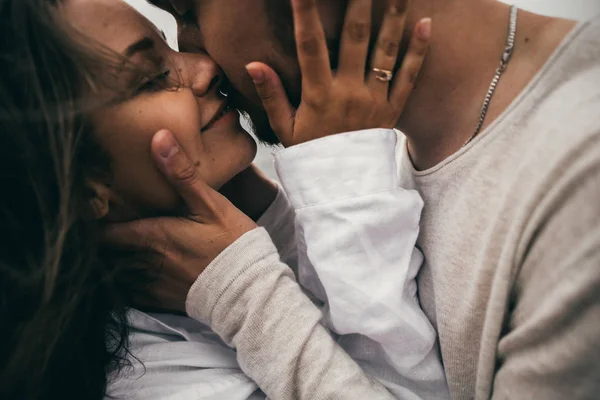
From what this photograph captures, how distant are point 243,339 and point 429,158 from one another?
38 cm

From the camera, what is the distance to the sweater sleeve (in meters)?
0.58

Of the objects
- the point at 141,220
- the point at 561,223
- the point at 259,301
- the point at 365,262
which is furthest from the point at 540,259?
the point at 141,220

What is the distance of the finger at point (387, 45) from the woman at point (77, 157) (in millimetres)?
238

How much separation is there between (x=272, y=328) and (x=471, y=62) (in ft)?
1.49

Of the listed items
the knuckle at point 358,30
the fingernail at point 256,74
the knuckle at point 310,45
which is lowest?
the fingernail at point 256,74

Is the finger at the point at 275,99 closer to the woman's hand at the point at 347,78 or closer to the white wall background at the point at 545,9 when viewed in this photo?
the woman's hand at the point at 347,78

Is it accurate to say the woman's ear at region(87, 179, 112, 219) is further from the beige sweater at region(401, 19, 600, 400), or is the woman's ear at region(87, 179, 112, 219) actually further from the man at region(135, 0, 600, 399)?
the beige sweater at region(401, 19, 600, 400)

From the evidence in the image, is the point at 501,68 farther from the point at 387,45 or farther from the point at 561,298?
the point at 561,298

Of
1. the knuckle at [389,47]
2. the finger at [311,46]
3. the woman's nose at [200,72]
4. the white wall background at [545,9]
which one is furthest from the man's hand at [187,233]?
the white wall background at [545,9]

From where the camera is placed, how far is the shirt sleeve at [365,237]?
592 millimetres

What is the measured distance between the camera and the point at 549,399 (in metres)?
0.45

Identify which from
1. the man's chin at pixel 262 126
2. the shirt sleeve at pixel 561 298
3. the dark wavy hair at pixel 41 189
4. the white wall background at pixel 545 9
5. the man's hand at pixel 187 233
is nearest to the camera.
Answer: the shirt sleeve at pixel 561 298

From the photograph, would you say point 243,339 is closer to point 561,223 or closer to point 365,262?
point 365,262

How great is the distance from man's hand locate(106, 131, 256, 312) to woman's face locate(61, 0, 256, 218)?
0.10 ft
